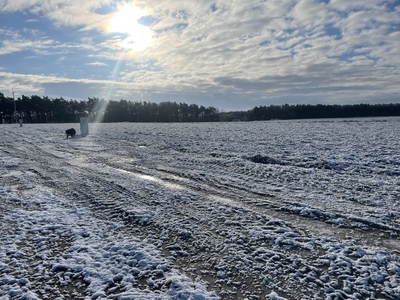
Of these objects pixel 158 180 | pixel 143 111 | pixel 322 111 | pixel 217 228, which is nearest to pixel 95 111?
pixel 143 111

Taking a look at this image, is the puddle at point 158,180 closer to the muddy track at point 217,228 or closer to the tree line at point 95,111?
the muddy track at point 217,228

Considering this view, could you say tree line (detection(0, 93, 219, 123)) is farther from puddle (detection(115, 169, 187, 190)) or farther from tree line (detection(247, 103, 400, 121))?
puddle (detection(115, 169, 187, 190))

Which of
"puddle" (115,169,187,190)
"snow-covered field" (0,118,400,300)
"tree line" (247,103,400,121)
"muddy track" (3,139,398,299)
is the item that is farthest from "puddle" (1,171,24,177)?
"tree line" (247,103,400,121)

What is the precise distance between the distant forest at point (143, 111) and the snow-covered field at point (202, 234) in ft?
284

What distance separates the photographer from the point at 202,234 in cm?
537

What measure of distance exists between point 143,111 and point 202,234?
9485 cm

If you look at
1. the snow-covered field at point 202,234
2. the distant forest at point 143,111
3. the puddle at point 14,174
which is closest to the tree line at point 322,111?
the distant forest at point 143,111

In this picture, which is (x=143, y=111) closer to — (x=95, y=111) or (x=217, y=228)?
(x=95, y=111)

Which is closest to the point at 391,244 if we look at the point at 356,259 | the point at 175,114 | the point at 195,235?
the point at 356,259

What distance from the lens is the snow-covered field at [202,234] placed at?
386 centimetres

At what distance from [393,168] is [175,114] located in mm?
91765

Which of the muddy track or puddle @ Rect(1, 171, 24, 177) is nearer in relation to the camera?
the muddy track

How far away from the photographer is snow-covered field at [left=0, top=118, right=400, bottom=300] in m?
3.86

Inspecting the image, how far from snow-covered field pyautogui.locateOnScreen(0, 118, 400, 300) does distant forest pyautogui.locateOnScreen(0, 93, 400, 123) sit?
86.4m
